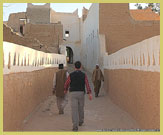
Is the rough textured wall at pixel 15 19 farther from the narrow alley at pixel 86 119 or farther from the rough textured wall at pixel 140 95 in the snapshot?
the rough textured wall at pixel 140 95

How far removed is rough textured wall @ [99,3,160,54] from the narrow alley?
24.5 feet

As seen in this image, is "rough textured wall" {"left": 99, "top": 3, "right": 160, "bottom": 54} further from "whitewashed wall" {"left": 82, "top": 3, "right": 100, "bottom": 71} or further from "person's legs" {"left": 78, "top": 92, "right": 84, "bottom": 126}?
"person's legs" {"left": 78, "top": 92, "right": 84, "bottom": 126}

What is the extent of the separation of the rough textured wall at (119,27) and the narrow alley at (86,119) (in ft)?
24.5

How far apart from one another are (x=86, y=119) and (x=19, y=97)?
2345 millimetres

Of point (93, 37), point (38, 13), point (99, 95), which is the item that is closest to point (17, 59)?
point (99, 95)

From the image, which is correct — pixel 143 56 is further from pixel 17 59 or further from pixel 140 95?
pixel 17 59

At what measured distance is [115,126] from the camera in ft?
21.6

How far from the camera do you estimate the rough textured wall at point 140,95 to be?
4871mm

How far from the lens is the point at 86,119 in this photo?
Result: 7109mm

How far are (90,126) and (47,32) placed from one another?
15120 mm

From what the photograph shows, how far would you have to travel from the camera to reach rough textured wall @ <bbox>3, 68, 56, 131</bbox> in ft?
14.9

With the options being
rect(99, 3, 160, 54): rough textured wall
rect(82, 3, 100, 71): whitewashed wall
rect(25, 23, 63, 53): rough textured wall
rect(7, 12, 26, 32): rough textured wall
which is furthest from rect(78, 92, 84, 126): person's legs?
rect(7, 12, 26, 32): rough textured wall

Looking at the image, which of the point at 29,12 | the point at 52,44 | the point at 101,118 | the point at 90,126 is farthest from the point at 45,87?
the point at 29,12

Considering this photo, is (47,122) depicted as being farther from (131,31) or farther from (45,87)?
Result: (131,31)
